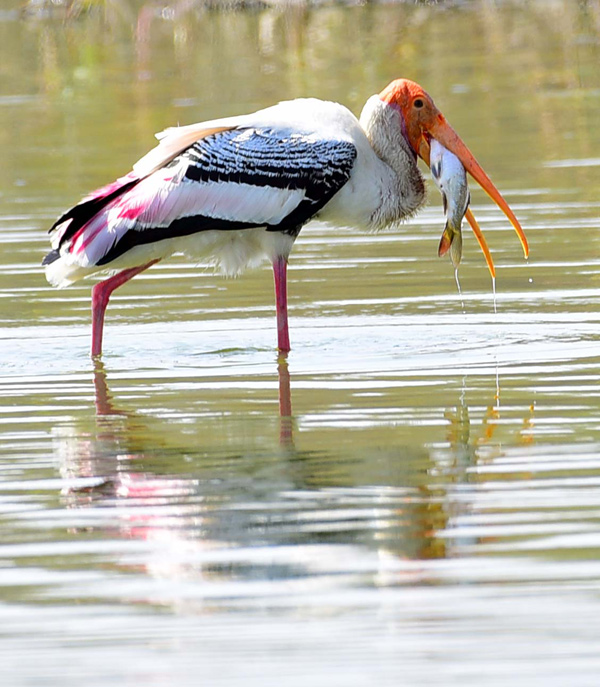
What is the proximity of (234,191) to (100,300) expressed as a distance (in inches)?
36.3

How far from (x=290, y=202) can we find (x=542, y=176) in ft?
19.7

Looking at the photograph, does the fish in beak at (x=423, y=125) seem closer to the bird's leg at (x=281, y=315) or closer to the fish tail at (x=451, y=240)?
the fish tail at (x=451, y=240)

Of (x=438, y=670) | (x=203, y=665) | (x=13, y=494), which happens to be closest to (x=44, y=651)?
(x=203, y=665)

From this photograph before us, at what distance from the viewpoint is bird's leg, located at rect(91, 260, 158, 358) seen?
8.88 metres

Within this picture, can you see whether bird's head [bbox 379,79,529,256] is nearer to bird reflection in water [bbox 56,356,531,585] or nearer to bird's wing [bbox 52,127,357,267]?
bird's wing [bbox 52,127,357,267]

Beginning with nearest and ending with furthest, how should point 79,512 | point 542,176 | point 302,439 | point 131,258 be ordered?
1. point 79,512
2. point 302,439
3. point 131,258
4. point 542,176

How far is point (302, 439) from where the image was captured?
22.1 feet

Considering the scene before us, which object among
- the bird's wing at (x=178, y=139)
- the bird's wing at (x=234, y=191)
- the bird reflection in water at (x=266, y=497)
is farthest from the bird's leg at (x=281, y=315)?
the bird reflection in water at (x=266, y=497)

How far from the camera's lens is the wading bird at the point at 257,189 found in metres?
8.69

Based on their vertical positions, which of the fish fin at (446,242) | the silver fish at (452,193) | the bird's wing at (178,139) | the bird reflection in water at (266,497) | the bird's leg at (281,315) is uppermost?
the bird's wing at (178,139)

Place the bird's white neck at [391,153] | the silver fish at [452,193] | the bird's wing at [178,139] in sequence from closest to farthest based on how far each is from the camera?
the bird's wing at [178,139] → the silver fish at [452,193] → the bird's white neck at [391,153]

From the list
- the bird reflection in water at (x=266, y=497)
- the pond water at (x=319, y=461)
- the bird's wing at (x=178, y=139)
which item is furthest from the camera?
the bird's wing at (x=178, y=139)

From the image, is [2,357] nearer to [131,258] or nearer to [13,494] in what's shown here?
[131,258]

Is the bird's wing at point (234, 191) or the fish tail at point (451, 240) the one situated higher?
the bird's wing at point (234, 191)
